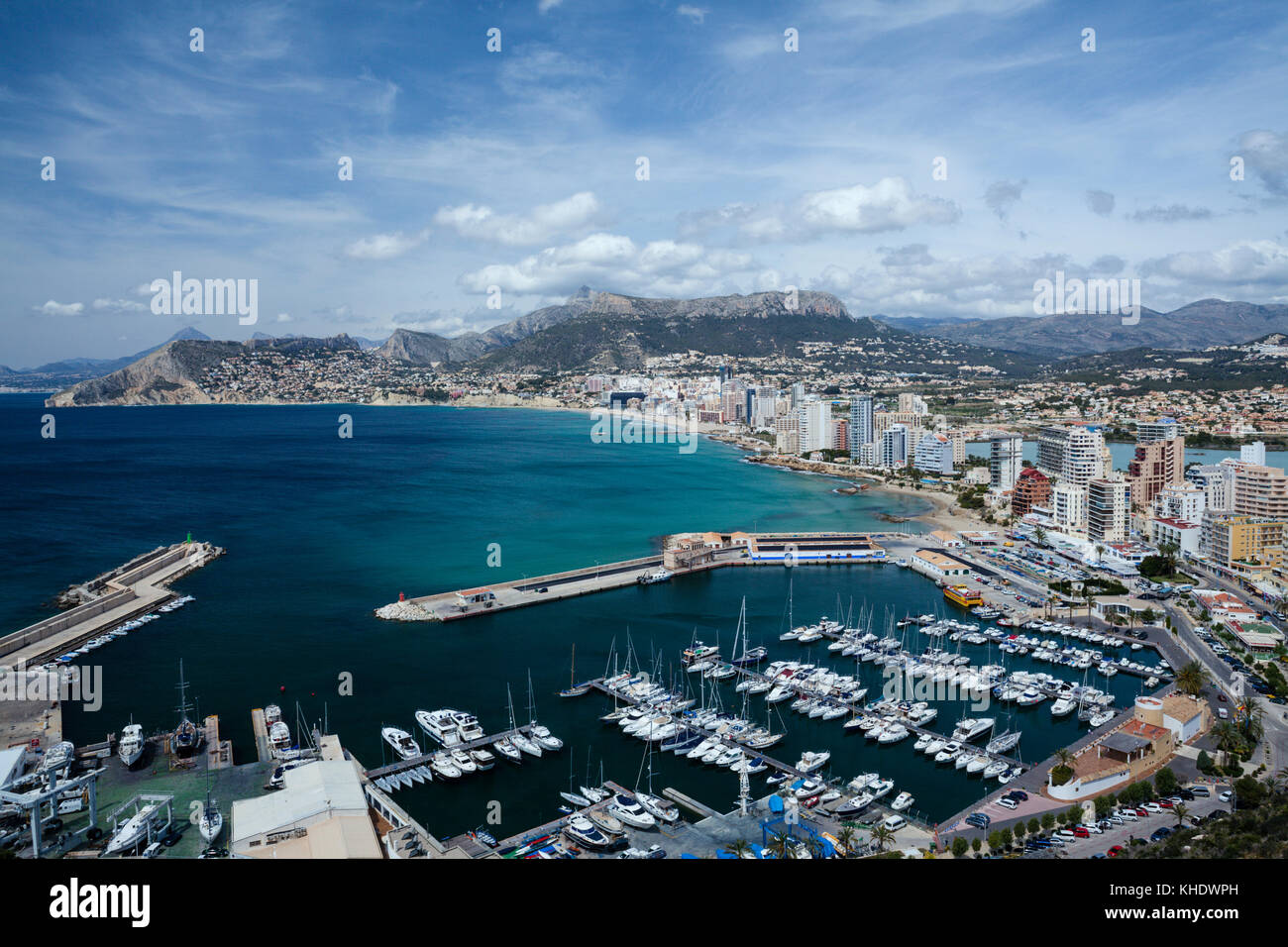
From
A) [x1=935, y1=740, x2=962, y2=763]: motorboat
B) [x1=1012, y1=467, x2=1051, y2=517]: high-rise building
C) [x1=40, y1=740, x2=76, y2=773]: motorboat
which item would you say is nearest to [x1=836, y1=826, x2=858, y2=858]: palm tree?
[x1=935, y1=740, x2=962, y2=763]: motorboat

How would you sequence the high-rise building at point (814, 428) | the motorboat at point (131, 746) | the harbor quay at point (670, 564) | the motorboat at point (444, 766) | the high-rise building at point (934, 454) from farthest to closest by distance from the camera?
the high-rise building at point (814, 428)
the high-rise building at point (934, 454)
the harbor quay at point (670, 564)
the motorboat at point (444, 766)
the motorboat at point (131, 746)

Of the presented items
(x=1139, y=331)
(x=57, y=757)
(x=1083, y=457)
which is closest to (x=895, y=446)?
(x=1083, y=457)

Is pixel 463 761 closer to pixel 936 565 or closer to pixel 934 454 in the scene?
pixel 936 565

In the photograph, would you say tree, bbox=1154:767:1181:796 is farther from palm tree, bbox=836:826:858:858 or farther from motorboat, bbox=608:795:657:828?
motorboat, bbox=608:795:657:828

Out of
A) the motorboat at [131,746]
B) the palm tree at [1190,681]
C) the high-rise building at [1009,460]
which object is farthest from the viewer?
the high-rise building at [1009,460]

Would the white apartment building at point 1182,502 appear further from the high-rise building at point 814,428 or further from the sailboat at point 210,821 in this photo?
the sailboat at point 210,821

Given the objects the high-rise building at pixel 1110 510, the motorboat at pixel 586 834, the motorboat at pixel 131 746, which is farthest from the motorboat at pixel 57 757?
the high-rise building at pixel 1110 510

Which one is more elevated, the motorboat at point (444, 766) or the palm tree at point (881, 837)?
the palm tree at point (881, 837)
